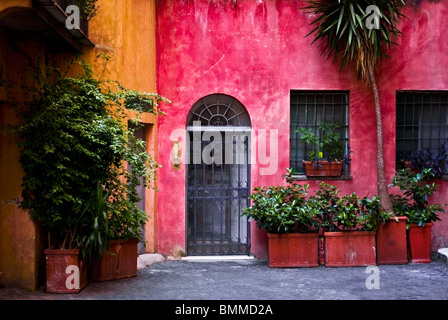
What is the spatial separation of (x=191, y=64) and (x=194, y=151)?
5.11 ft

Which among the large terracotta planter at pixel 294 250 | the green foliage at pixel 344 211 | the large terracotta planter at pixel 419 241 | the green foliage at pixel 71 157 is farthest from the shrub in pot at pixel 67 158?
the large terracotta planter at pixel 419 241

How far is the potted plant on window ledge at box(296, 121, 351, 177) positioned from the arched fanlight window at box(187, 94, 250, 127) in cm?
107

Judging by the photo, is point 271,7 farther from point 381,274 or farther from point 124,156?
point 381,274

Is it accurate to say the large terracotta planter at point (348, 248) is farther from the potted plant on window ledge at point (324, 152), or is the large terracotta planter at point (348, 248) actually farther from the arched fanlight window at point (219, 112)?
the arched fanlight window at point (219, 112)

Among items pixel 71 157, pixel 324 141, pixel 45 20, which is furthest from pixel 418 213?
pixel 45 20

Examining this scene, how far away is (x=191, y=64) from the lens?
28.4 feet

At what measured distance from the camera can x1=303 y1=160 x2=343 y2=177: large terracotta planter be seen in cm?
848

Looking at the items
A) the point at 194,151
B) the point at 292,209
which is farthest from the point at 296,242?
the point at 194,151

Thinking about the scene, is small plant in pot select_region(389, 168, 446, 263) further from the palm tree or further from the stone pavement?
the palm tree

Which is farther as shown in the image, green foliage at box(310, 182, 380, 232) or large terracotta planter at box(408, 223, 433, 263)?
large terracotta planter at box(408, 223, 433, 263)

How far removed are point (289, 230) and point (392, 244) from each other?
1.72 meters

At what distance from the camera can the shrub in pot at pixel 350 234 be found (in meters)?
7.75

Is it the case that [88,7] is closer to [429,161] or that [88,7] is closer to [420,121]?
[420,121]

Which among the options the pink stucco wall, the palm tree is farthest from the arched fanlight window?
the palm tree
